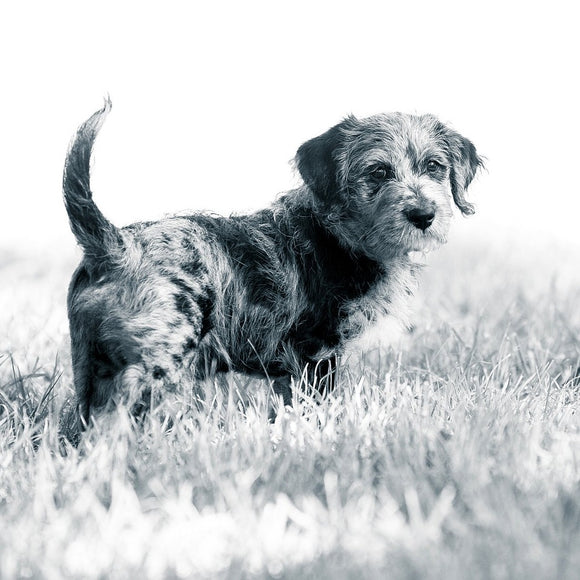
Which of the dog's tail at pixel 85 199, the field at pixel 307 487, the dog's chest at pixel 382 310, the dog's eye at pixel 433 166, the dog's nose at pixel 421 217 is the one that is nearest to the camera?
the field at pixel 307 487

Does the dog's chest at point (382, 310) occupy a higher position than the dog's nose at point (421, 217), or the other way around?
the dog's nose at point (421, 217)

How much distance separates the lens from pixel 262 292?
176 inches

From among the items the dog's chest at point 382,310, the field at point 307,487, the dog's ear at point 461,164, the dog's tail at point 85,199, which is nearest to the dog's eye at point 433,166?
the dog's ear at point 461,164

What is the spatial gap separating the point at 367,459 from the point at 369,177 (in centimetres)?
189

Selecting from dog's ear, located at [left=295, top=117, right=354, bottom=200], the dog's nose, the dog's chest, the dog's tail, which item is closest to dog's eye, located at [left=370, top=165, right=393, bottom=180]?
dog's ear, located at [left=295, top=117, right=354, bottom=200]

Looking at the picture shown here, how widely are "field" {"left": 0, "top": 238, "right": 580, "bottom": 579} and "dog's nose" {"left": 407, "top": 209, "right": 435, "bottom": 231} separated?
85 centimetres

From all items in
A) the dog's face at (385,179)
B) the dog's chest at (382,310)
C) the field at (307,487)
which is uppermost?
the dog's face at (385,179)

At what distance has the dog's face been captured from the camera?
442cm

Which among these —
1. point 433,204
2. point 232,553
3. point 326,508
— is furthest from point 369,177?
point 232,553

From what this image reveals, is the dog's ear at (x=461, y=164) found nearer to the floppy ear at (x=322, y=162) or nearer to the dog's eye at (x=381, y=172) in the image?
the dog's eye at (x=381, y=172)

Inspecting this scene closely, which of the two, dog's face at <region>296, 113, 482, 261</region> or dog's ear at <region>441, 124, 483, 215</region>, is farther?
dog's ear at <region>441, 124, 483, 215</region>

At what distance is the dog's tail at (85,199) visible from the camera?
12.7 feet

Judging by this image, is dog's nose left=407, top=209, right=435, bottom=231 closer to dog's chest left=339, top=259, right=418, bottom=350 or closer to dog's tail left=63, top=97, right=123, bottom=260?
dog's chest left=339, top=259, right=418, bottom=350

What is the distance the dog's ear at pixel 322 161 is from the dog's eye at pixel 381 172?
0.67 ft
